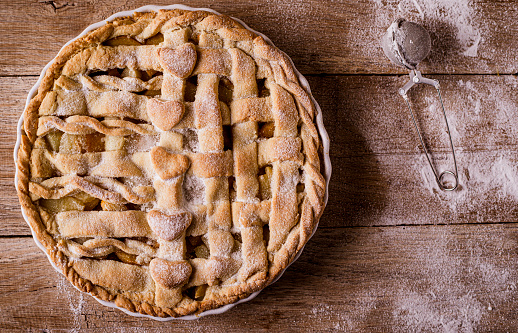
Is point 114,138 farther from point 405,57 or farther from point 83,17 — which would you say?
point 405,57

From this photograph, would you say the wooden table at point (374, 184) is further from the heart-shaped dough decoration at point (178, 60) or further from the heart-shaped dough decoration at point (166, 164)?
the heart-shaped dough decoration at point (166, 164)

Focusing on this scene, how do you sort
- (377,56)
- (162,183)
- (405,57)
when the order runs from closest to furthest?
(162,183), (405,57), (377,56)

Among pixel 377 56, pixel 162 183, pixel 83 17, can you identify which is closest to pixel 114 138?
pixel 162 183

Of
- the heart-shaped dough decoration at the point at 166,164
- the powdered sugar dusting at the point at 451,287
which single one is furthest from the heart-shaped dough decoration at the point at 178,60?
the powdered sugar dusting at the point at 451,287

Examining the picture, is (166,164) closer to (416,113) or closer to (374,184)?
(374,184)

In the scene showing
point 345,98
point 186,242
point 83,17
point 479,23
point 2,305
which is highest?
point 479,23
